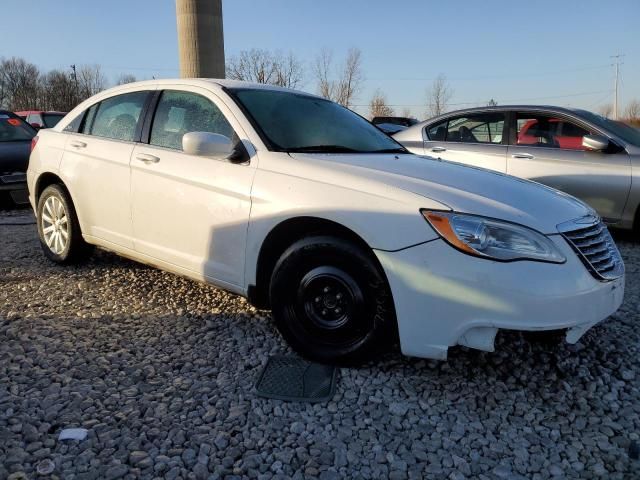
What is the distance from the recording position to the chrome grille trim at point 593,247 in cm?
256

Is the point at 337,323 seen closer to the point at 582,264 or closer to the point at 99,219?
the point at 582,264

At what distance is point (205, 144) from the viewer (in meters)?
3.08

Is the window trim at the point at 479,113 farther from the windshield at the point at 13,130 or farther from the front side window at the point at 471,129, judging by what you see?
the windshield at the point at 13,130

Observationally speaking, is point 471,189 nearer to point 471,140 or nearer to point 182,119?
point 182,119

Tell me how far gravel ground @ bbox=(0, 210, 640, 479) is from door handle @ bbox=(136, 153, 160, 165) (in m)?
1.05

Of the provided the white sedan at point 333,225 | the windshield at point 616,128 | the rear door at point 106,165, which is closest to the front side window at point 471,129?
the windshield at point 616,128

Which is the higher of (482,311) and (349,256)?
(349,256)

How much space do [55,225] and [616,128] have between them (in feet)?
19.6

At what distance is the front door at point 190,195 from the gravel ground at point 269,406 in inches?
18.7

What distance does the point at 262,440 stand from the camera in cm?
225

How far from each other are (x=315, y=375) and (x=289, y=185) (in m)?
1.05

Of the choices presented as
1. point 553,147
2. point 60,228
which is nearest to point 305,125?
point 60,228

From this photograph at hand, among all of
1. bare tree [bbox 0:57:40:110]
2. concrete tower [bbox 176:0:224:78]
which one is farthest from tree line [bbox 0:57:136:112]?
concrete tower [bbox 176:0:224:78]

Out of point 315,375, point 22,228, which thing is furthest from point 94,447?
point 22,228
